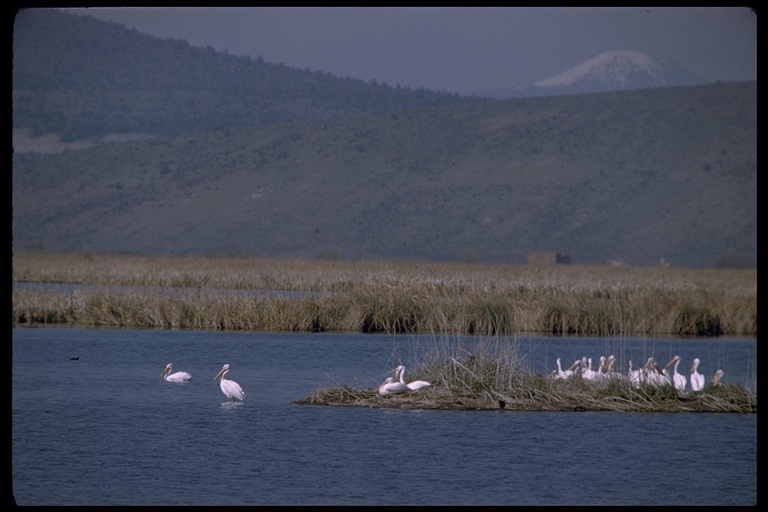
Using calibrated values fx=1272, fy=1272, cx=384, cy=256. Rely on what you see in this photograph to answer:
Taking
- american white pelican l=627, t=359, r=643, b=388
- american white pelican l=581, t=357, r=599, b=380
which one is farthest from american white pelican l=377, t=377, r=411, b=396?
american white pelican l=627, t=359, r=643, b=388

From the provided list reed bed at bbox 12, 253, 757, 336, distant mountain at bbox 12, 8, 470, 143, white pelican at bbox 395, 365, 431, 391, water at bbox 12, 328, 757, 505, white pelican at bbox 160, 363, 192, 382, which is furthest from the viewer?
distant mountain at bbox 12, 8, 470, 143

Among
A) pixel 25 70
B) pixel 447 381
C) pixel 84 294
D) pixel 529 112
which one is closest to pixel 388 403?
pixel 447 381

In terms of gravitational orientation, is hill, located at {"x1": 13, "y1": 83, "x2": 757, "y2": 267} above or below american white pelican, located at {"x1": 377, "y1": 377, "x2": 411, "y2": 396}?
above

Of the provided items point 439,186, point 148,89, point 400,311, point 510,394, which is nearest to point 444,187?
point 439,186

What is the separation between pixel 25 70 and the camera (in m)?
131

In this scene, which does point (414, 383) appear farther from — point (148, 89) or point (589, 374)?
point (148, 89)

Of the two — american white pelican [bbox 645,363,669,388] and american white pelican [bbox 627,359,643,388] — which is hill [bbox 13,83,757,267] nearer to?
american white pelican [bbox 645,363,669,388]

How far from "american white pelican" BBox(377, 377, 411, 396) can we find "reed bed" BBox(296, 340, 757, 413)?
0.07 meters

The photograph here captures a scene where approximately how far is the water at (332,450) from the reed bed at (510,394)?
19 cm

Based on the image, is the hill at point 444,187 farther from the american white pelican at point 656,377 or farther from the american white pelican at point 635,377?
the american white pelican at point 635,377

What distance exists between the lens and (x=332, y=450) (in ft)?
52.1

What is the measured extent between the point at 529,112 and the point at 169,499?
Answer: 281 feet

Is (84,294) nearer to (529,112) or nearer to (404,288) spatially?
(404,288)

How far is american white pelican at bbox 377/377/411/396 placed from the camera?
18.4m
